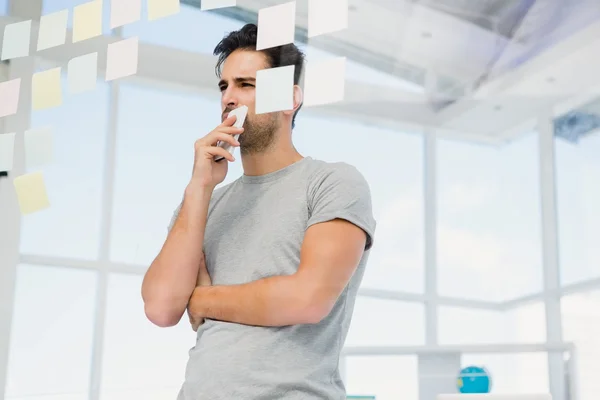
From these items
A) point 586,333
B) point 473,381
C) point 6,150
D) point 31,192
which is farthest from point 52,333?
point 586,333

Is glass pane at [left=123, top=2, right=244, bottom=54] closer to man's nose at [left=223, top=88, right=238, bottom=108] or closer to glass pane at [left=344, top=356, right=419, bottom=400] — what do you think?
glass pane at [left=344, top=356, right=419, bottom=400]

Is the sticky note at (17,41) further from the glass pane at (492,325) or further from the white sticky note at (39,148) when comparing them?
the glass pane at (492,325)

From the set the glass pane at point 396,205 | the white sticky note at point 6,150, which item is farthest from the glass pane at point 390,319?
the white sticky note at point 6,150

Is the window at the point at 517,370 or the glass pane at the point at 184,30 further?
the window at the point at 517,370

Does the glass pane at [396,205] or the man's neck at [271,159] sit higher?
the glass pane at [396,205]

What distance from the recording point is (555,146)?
6.36 metres

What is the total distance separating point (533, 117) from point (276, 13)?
5664mm

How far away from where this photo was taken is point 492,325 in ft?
22.2

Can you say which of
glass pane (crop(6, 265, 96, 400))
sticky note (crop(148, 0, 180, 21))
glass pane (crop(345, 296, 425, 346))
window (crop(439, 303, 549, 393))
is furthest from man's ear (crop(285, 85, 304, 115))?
window (crop(439, 303, 549, 393))

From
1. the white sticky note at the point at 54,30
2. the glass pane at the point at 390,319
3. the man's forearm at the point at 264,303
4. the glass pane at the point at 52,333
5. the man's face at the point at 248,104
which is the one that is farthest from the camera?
the glass pane at the point at 390,319

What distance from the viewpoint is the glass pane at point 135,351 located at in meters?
4.53

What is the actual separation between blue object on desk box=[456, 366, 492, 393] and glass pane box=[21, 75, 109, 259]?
2785 millimetres

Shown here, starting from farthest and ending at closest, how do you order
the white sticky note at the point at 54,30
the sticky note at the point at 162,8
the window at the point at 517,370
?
1. the window at the point at 517,370
2. the white sticky note at the point at 54,30
3. the sticky note at the point at 162,8

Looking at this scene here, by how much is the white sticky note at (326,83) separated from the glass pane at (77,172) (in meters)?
3.49
